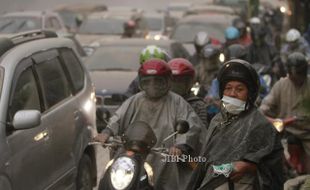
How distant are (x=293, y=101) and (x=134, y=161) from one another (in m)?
2.90

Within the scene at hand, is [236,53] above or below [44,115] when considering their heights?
below

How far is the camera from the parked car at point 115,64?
1298cm

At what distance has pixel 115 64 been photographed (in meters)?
14.4

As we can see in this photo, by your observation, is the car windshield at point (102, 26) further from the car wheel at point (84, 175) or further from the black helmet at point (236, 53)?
the car wheel at point (84, 175)

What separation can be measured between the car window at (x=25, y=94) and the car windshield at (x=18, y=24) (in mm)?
12751

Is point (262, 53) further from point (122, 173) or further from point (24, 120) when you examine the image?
point (122, 173)

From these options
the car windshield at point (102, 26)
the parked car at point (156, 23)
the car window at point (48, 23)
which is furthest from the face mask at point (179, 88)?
the parked car at point (156, 23)

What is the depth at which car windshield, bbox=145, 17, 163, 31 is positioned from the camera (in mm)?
26188

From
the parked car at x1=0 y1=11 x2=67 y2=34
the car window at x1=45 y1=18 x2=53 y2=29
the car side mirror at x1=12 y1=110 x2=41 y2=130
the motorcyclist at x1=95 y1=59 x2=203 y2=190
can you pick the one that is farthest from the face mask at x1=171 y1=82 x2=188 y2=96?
the car window at x1=45 y1=18 x2=53 y2=29

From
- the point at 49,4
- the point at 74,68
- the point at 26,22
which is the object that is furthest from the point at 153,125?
the point at 49,4

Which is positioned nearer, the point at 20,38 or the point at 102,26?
the point at 20,38

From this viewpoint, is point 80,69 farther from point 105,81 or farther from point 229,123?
point 105,81

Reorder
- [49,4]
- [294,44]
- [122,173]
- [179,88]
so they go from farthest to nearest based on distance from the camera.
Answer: [49,4], [294,44], [179,88], [122,173]

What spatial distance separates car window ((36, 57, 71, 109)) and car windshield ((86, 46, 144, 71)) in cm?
617
